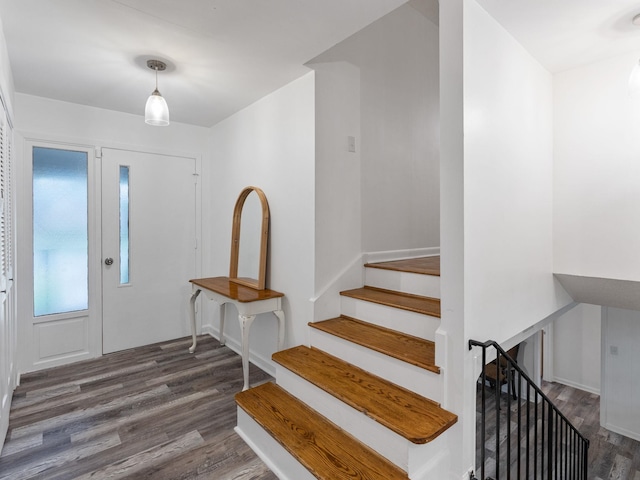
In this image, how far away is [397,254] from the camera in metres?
3.20

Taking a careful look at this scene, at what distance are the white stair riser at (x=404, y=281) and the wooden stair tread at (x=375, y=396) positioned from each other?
727mm

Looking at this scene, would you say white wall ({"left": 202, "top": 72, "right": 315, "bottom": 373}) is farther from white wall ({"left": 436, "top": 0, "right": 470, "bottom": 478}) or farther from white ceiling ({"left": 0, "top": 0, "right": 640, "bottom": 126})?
white wall ({"left": 436, "top": 0, "right": 470, "bottom": 478})

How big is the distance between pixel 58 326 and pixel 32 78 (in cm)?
221

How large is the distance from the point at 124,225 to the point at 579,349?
6931 millimetres

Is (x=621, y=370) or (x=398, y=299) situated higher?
(x=398, y=299)

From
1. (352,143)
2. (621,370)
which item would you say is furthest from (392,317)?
(621,370)

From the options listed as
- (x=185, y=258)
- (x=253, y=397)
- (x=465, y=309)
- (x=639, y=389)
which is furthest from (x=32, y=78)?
(x=639, y=389)

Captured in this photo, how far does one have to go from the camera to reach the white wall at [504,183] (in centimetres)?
172

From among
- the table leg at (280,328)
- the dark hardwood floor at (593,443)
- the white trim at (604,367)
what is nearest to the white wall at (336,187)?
the table leg at (280,328)

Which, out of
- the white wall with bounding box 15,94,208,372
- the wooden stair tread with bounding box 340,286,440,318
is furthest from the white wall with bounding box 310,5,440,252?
the white wall with bounding box 15,94,208,372

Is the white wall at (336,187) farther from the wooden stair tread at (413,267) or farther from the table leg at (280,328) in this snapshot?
the table leg at (280,328)

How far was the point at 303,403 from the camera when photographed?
2.19 metres

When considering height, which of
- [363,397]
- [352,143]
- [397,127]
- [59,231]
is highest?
[397,127]

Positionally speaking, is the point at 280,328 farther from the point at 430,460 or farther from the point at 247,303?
the point at 430,460
